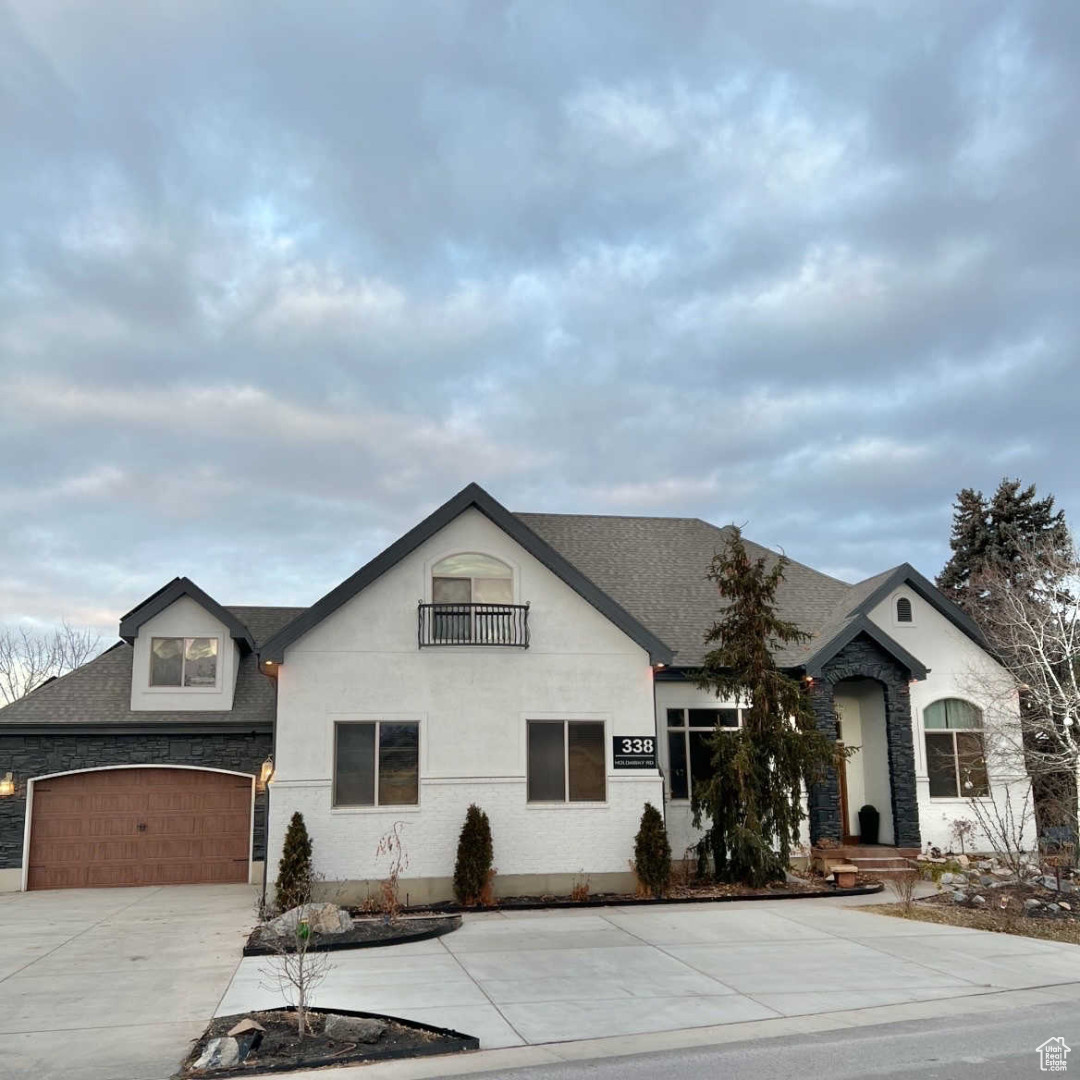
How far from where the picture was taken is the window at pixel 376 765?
1603 centimetres

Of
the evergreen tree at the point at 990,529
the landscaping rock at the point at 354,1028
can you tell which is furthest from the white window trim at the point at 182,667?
the evergreen tree at the point at 990,529

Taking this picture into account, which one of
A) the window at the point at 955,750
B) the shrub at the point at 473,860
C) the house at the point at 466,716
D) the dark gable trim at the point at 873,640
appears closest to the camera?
the shrub at the point at 473,860

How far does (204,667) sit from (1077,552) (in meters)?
19.6

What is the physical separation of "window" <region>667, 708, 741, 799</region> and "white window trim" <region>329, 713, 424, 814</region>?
5381mm

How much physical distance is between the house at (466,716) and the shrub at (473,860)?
44 centimetres

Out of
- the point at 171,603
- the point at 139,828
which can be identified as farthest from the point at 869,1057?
the point at 171,603

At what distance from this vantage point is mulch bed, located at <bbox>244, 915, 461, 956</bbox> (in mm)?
12023

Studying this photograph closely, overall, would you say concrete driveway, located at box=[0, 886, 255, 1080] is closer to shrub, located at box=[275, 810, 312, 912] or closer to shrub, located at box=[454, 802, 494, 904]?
shrub, located at box=[275, 810, 312, 912]

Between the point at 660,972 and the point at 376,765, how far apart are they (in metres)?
6.87

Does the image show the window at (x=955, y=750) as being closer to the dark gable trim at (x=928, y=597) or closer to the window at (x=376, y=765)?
the dark gable trim at (x=928, y=597)

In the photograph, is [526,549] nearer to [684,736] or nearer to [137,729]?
[684,736]

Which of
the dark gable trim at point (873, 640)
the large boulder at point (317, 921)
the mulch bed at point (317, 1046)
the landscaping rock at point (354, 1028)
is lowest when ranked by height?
the mulch bed at point (317, 1046)

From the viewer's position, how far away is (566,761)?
55.2ft

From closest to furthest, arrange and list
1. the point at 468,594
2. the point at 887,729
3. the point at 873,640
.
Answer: the point at 468,594
the point at 873,640
the point at 887,729
